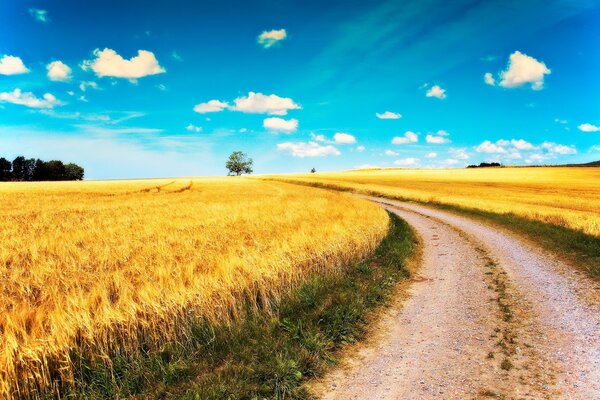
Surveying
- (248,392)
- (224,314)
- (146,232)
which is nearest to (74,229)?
(146,232)

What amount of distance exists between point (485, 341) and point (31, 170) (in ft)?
566

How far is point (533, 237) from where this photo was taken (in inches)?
677

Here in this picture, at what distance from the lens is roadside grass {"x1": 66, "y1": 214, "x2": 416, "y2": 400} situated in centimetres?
502

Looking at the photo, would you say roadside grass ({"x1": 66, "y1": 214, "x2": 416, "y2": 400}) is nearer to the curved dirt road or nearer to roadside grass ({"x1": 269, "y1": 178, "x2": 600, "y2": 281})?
the curved dirt road

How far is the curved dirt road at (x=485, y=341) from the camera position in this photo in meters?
5.17

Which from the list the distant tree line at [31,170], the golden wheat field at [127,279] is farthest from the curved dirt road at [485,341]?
the distant tree line at [31,170]

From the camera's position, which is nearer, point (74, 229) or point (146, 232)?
point (146, 232)

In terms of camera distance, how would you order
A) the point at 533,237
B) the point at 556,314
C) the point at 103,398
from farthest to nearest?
the point at 533,237 < the point at 556,314 < the point at 103,398

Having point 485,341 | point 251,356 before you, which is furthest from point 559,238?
point 251,356

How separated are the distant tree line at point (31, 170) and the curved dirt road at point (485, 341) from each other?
15874 centimetres

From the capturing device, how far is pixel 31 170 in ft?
460

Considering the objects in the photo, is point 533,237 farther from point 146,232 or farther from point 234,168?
point 234,168

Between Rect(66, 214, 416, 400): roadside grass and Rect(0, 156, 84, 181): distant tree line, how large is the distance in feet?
519

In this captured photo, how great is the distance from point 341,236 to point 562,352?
21.9 feet
